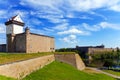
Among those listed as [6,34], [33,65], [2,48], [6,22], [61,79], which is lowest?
[61,79]

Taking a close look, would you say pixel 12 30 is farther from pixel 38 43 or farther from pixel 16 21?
pixel 38 43

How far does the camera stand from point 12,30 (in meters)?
33.4

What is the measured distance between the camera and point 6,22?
112ft

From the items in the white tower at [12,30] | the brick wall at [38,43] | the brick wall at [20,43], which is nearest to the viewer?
the brick wall at [20,43]

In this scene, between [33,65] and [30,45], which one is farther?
[30,45]

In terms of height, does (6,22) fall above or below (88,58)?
above

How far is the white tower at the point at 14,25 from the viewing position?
109 ft

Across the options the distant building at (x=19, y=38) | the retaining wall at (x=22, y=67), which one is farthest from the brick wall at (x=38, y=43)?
the retaining wall at (x=22, y=67)

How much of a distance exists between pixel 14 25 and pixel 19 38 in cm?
264

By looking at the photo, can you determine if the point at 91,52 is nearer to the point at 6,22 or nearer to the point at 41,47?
the point at 41,47

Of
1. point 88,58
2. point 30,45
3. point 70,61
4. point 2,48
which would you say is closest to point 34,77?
point 30,45

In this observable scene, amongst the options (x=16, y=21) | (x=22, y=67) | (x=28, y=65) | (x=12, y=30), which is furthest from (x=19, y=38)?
(x=22, y=67)

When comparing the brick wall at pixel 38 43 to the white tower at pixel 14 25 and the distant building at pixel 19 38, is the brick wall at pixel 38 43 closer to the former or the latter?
the distant building at pixel 19 38

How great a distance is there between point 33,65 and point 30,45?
10.3m
